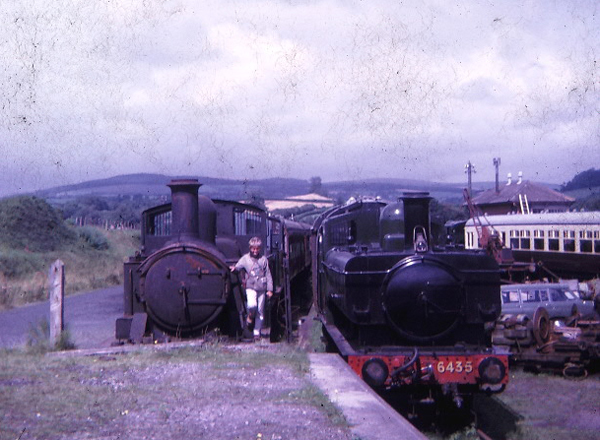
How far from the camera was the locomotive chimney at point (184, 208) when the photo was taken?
35.9ft

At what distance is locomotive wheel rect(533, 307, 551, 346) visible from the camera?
12.4 m

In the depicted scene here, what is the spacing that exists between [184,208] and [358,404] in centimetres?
553

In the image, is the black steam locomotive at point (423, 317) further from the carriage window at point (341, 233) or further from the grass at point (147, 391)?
the carriage window at point (341, 233)

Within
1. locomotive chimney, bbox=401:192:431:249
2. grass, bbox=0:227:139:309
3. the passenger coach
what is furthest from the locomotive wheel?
grass, bbox=0:227:139:309

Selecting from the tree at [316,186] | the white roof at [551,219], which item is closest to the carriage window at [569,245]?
the white roof at [551,219]

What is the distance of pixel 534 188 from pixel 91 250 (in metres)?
32.9

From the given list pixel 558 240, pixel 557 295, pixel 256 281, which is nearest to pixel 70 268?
pixel 558 240

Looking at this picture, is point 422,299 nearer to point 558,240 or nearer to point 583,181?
point 558,240

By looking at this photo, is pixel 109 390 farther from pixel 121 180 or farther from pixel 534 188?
pixel 121 180

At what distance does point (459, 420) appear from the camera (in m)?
8.98

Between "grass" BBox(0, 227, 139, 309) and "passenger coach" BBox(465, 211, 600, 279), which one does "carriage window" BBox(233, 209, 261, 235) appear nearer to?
Result: "grass" BBox(0, 227, 139, 309)

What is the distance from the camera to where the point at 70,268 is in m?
31.8

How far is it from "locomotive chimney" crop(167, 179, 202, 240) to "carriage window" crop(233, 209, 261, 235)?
2.38 metres

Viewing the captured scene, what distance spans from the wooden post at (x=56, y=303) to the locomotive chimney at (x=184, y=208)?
1.88 metres
